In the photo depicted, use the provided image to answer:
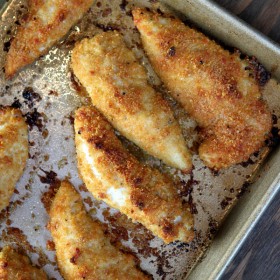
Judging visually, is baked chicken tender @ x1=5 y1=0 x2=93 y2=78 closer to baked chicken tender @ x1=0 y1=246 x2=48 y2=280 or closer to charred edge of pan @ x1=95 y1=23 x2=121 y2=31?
charred edge of pan @ x1=95 y1=23 x2=121 y2=31

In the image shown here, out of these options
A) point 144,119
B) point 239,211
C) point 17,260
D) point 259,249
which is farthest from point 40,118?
point 259,249

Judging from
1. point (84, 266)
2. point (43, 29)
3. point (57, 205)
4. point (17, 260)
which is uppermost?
point (43, 29)

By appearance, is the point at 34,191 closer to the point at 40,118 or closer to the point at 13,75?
the point at 40,118

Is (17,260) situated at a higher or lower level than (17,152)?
lower

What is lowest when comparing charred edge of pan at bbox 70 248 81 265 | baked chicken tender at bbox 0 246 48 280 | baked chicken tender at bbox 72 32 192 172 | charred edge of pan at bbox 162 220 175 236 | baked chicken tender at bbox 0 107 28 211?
baked chicken tender at bbox 0 246 48 280

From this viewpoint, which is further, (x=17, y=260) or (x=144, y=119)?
(x=17, y=260)

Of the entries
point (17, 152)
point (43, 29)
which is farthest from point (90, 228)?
point (43, 29)

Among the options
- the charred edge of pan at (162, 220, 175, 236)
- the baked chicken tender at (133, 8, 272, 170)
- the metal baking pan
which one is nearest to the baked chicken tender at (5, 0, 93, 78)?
the metal baking pan
